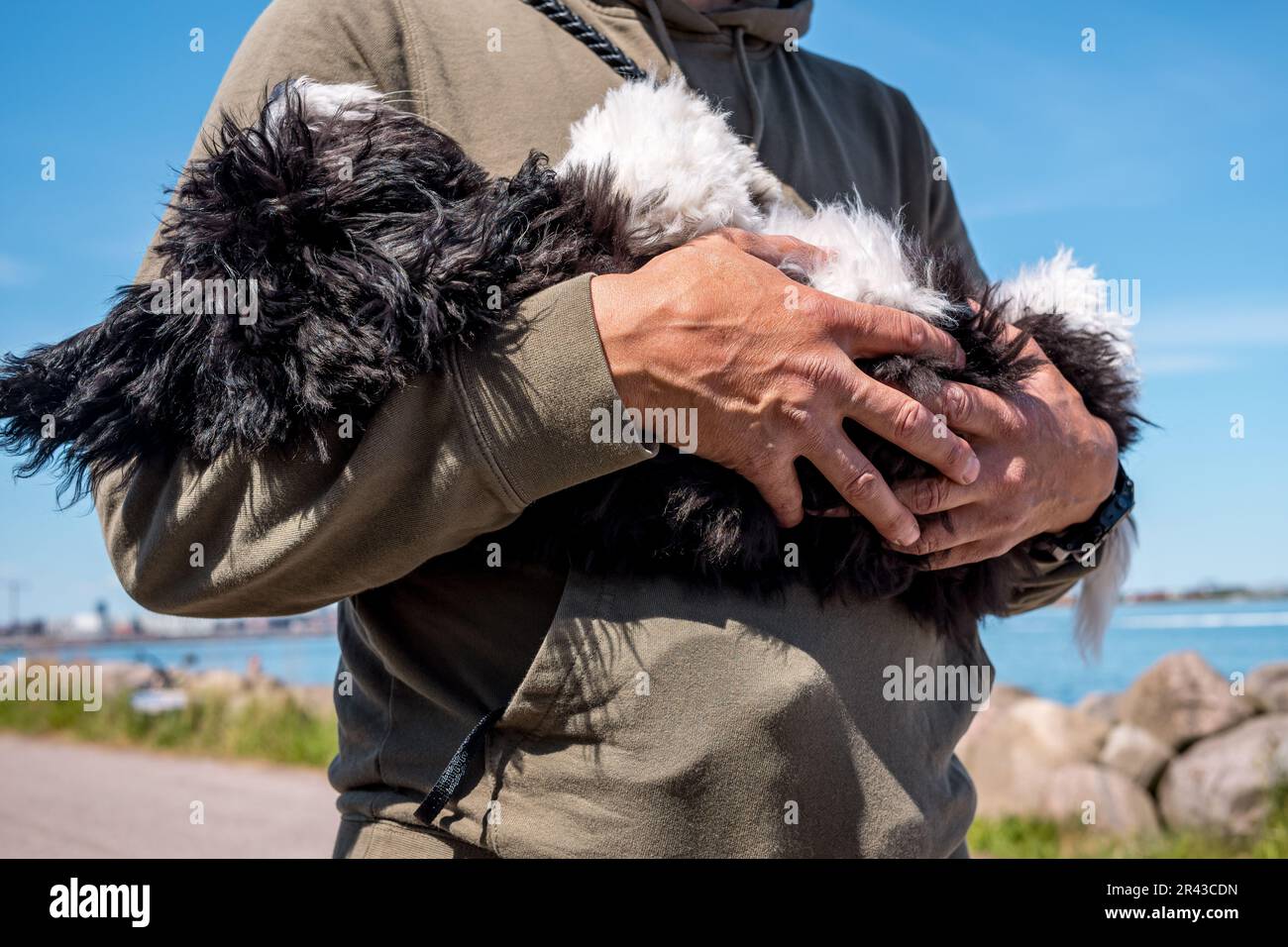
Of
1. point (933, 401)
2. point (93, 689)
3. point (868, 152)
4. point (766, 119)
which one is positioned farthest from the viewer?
point (93, 689)

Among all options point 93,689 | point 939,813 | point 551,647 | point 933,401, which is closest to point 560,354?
point 551,647

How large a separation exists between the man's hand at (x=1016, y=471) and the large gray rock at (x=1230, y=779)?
5714mm

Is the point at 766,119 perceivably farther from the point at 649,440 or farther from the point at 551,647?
the point at 551,647

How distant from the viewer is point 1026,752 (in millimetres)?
7770

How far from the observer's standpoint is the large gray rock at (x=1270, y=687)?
7.32 meters

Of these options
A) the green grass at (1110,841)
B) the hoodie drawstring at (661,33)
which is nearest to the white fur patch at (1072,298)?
the hoodie drawstring at (661,33)

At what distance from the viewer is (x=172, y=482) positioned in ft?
4.64

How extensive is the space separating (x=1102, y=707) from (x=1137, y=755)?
91.6 inches

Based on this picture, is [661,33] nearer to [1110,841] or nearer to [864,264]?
[864,264]

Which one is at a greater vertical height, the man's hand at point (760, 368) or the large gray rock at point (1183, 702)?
the man's hand at point (760, 368)

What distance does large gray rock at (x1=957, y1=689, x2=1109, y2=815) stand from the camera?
741cm

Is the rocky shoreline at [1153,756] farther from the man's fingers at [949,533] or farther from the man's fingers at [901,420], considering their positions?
the man's fingers at [901,420]

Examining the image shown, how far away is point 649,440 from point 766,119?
998 mm

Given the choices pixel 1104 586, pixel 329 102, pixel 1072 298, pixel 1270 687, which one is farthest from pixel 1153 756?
pixel 329 102
